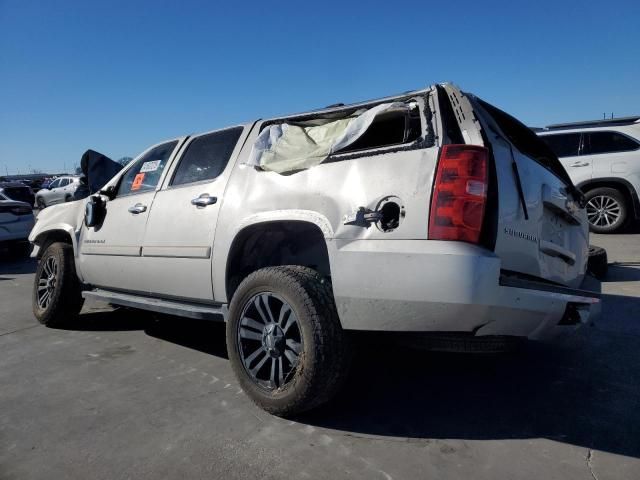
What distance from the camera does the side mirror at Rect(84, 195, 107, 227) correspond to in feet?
14.1

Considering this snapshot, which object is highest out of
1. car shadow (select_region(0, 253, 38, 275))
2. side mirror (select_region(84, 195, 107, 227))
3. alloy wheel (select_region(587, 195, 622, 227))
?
side mirror (select_region(84, 195, 107, 227))

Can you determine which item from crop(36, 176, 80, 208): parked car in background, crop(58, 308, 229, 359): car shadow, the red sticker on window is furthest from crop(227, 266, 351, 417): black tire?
crop(36, 176, 80, 208): parked car in background

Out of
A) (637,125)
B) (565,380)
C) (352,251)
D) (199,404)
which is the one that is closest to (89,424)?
(199,404)

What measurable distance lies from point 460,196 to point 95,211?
3.36m

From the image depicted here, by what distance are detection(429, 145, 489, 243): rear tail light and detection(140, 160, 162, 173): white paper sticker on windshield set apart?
2.69 metres

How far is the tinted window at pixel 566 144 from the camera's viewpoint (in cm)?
887

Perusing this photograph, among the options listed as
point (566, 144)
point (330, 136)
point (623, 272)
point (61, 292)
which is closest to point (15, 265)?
point (61, 292)

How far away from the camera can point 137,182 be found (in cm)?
420

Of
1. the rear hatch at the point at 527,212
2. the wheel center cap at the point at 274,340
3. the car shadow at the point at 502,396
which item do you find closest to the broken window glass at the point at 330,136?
the rear hatch at the point at 527,212

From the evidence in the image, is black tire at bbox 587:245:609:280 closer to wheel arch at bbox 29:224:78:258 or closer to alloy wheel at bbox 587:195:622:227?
alloy wheel at bbox 587:195:622:227

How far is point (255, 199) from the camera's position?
9.71 ft

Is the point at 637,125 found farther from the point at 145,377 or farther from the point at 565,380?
the point at 145,377

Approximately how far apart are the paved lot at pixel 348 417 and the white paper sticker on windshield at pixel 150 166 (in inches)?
58.5

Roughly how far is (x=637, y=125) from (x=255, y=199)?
26.8 ft
